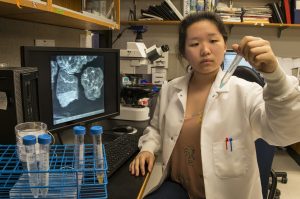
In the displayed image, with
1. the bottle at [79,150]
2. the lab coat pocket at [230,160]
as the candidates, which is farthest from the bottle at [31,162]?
the lab coat pocket at [230,160]

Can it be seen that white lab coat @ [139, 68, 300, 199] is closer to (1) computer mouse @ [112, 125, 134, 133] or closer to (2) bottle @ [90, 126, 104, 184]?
(1) computer mouse @ [112, 125, 134, 133]

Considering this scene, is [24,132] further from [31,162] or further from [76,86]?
[76,86]

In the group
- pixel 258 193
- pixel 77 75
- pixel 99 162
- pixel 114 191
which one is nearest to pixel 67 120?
pixel 77 75

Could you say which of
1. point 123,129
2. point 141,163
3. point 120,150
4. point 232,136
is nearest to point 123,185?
point 141,163

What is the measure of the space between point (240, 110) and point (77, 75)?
0.75 metres

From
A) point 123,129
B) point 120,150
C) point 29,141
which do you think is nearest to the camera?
point 29,141

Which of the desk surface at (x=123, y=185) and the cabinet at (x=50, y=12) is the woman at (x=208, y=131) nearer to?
the desk surface at (x=123, y=185)

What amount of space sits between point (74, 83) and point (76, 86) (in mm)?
21

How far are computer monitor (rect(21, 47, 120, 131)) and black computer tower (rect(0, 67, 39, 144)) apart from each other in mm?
A: 155

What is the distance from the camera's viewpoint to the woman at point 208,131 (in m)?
1.22

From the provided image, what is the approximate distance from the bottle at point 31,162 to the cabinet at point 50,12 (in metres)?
0.45

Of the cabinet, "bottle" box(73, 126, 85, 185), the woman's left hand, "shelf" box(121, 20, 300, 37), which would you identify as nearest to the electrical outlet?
the cabinet

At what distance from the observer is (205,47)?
126 cm

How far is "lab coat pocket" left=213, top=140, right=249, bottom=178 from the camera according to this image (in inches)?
48.6
